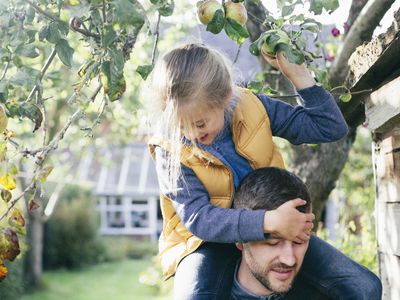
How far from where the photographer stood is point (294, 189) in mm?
2652

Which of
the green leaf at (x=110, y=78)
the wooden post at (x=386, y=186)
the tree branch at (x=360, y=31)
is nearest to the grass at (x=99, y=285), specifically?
the tree branch at (x=360, y=31)

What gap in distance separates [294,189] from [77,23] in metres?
0.98

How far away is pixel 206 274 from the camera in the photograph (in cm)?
267

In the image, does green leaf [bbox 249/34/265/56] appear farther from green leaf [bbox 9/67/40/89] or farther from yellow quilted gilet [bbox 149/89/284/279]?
green leaf [bbox 9/67/40/89]

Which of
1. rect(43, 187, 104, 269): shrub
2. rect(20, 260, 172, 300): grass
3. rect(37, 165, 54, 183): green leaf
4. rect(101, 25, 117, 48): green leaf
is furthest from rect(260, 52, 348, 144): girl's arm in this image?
rect(43, 187, 104, 269): shrub

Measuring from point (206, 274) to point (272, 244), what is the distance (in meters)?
0.27

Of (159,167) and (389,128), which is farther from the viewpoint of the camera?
(389,128)

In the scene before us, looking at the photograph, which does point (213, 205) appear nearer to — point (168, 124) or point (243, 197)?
point (243, 197)

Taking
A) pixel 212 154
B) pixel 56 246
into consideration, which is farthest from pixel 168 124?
pixel 56 246

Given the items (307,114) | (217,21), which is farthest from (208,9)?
(307,114)

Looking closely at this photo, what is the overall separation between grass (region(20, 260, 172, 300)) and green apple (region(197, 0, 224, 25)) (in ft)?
43.8

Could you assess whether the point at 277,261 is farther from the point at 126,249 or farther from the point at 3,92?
the point at 126,249

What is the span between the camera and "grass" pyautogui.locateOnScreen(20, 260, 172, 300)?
16312 millimetres

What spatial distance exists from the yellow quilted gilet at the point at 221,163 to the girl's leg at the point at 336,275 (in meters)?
0.36
